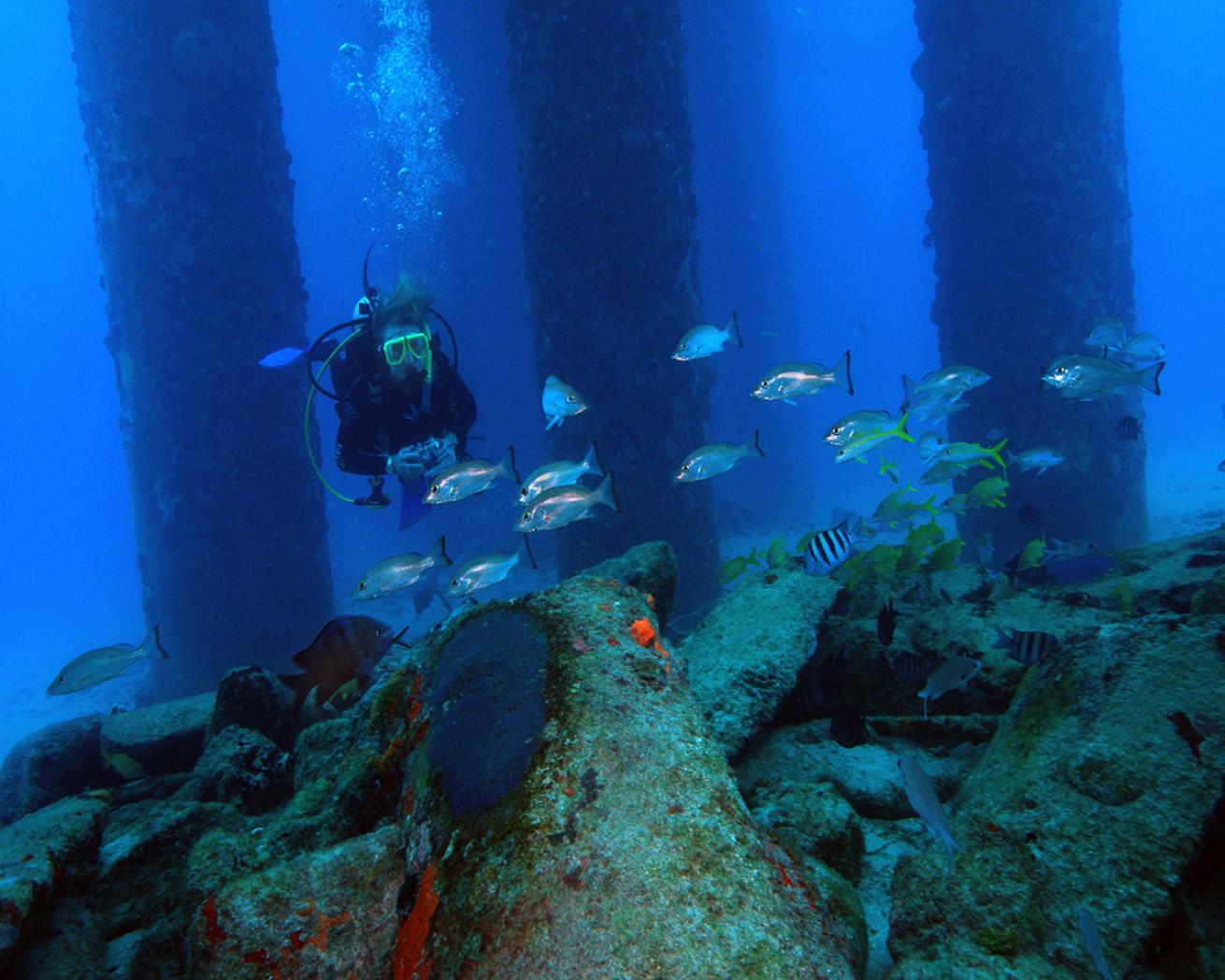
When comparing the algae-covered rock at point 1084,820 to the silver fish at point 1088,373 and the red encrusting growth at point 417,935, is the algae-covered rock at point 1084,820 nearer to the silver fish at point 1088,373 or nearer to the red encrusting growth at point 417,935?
the red encrusting growth at point 417,935

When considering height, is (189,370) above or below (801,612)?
above

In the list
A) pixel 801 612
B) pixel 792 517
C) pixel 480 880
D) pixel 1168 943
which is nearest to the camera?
→ pixel 480 880

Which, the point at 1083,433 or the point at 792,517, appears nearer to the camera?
the point at 1083,433

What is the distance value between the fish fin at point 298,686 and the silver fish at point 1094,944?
419 centimetres

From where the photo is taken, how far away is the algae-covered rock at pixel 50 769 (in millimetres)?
4453

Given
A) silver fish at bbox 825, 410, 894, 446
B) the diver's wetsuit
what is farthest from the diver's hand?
silver fish at bbox 825, 410, 894, 446

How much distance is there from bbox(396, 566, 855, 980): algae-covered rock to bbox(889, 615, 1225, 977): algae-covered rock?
0.49 m

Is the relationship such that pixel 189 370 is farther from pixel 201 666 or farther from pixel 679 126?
pixel 679 126

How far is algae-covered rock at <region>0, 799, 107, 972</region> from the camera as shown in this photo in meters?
1.93

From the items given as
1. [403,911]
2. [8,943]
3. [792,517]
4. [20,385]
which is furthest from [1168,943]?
[20,385]

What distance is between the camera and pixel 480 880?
1373 millimetres

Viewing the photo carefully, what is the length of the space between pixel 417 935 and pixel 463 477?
3.90m

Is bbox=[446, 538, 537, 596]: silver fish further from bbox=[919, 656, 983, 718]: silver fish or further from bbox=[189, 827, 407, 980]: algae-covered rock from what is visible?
bbox=[189, 827, 407, 980]: algae-covered rock

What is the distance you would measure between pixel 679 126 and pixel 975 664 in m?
9.80
